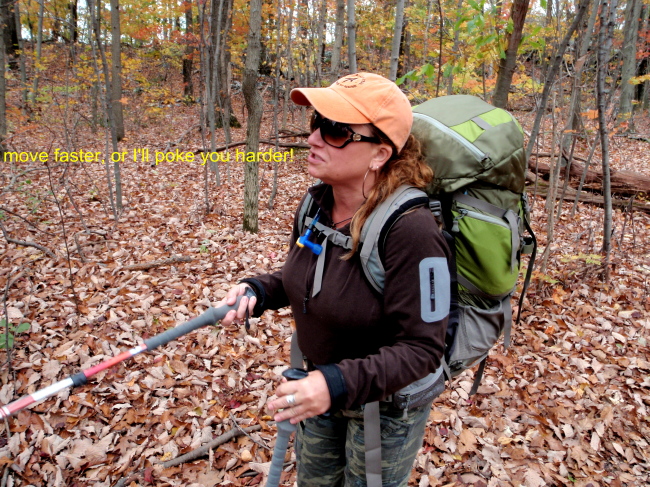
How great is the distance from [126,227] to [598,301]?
7347mm

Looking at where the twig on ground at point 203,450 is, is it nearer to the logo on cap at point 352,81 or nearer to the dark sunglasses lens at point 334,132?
the dark sunglasses lens at point 334,132

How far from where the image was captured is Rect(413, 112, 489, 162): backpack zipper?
5.23 ft

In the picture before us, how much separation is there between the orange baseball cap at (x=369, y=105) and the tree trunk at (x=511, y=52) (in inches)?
166

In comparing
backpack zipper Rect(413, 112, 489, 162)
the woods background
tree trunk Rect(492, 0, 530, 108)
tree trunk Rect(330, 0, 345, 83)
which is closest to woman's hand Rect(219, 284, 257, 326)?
backpack zipper Rect(413, 112, 489, 162)

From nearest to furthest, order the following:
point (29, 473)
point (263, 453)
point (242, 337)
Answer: point (29, 473) → point (263, 453) → point (242, 337)

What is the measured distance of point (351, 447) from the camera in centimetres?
177

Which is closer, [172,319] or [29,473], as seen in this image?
[29,473]

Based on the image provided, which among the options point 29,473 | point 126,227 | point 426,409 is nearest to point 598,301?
point 426,409

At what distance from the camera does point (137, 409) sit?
340cm

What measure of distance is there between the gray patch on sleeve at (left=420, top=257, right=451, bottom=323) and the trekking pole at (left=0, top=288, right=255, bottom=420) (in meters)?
0.84

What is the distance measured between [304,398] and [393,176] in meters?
0.89

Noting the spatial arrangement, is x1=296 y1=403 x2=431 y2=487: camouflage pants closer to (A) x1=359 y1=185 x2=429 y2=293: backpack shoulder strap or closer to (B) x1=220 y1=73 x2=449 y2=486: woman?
(B) x1=220 y1=73 x2=449 y2=486: woman

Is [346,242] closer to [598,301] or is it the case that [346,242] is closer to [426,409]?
[426,409]

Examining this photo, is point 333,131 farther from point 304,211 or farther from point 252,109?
point 252,109
